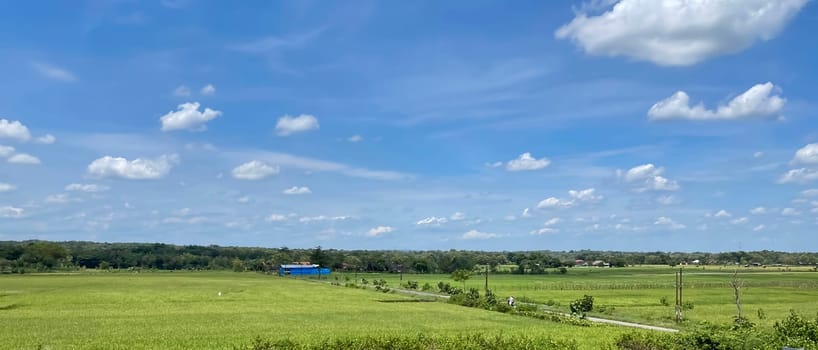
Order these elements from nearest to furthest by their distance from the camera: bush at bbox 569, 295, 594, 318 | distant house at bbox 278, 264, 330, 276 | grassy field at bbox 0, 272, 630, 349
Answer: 1. grassy field at bbox 0, 272, 630, 349
2. bush at bbox 569, 295, 594, 318
3. distant house at bbox 278, 264, 330, 276

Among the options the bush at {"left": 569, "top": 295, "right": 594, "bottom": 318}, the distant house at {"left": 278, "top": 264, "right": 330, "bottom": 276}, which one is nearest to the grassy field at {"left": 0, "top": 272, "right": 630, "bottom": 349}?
the bush at {"left": 569, "top": 295, "right": 594, "bottom": 318}

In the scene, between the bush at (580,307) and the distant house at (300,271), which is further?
the distant house at (300,271)

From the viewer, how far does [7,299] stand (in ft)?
223

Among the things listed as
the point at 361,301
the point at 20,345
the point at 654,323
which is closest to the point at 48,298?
the point at 361,301

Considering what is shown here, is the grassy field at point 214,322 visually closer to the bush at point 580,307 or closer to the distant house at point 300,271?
the bush at point 580,307

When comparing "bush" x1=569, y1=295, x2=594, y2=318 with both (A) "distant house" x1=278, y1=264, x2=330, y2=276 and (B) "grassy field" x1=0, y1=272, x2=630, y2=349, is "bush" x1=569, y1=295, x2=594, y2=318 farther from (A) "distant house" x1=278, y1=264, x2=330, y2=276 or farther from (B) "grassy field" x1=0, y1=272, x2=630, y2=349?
(A) "distant house" x1=278, y1=264, x2=330, y2=276

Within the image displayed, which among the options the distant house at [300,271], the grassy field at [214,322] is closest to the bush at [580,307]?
the grassy field at [214,322]

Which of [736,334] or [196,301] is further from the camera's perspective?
[196,301]

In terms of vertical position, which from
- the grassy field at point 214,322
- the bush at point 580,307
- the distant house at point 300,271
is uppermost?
the bush at point 580,307

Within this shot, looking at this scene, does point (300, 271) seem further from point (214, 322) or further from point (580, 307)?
point (214, 322)

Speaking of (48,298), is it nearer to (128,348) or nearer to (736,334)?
(128,348)

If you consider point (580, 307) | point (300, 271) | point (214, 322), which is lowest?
point (300, 271)

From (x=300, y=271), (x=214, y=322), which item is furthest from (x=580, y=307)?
(x=300, y=271)

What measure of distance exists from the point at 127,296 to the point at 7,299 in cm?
1107
